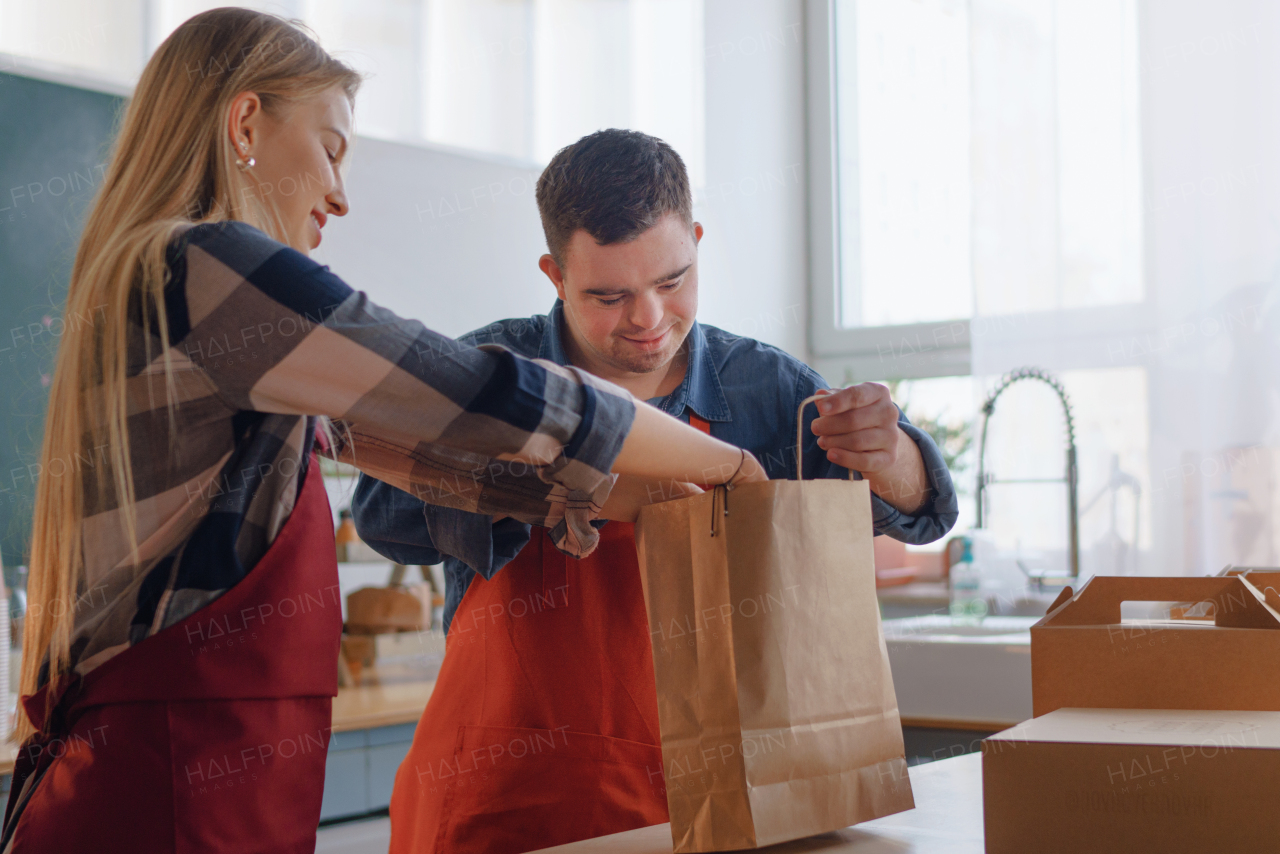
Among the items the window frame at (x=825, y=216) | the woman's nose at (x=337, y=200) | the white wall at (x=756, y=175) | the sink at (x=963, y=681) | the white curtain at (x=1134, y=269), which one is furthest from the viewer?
the window frame at (x=825, y=216)

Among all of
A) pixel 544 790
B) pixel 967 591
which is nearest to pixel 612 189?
pixel 544 790

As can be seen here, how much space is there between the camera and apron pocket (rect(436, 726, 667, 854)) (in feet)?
Result: 3.32

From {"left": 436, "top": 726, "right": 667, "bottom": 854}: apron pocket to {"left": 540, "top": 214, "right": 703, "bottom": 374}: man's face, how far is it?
384 mm

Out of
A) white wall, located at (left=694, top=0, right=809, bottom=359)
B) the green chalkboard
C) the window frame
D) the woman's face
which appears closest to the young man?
the woman's face

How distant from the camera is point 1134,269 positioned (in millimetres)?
2580

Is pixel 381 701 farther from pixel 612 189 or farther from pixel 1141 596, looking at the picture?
pixel 1141 596

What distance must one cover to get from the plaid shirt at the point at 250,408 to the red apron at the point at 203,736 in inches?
0.9

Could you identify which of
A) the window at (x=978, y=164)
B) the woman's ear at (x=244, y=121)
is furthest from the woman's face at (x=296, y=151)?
the window at (x=978, y=164)

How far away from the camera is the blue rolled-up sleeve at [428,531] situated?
3.28 ft

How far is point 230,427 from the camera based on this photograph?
2.47 ft

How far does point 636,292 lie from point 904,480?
0.32 meters

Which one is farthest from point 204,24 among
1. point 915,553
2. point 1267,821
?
point 915,553

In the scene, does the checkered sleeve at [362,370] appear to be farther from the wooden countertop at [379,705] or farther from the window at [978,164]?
the window at [978,164]

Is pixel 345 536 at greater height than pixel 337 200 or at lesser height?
lesser
